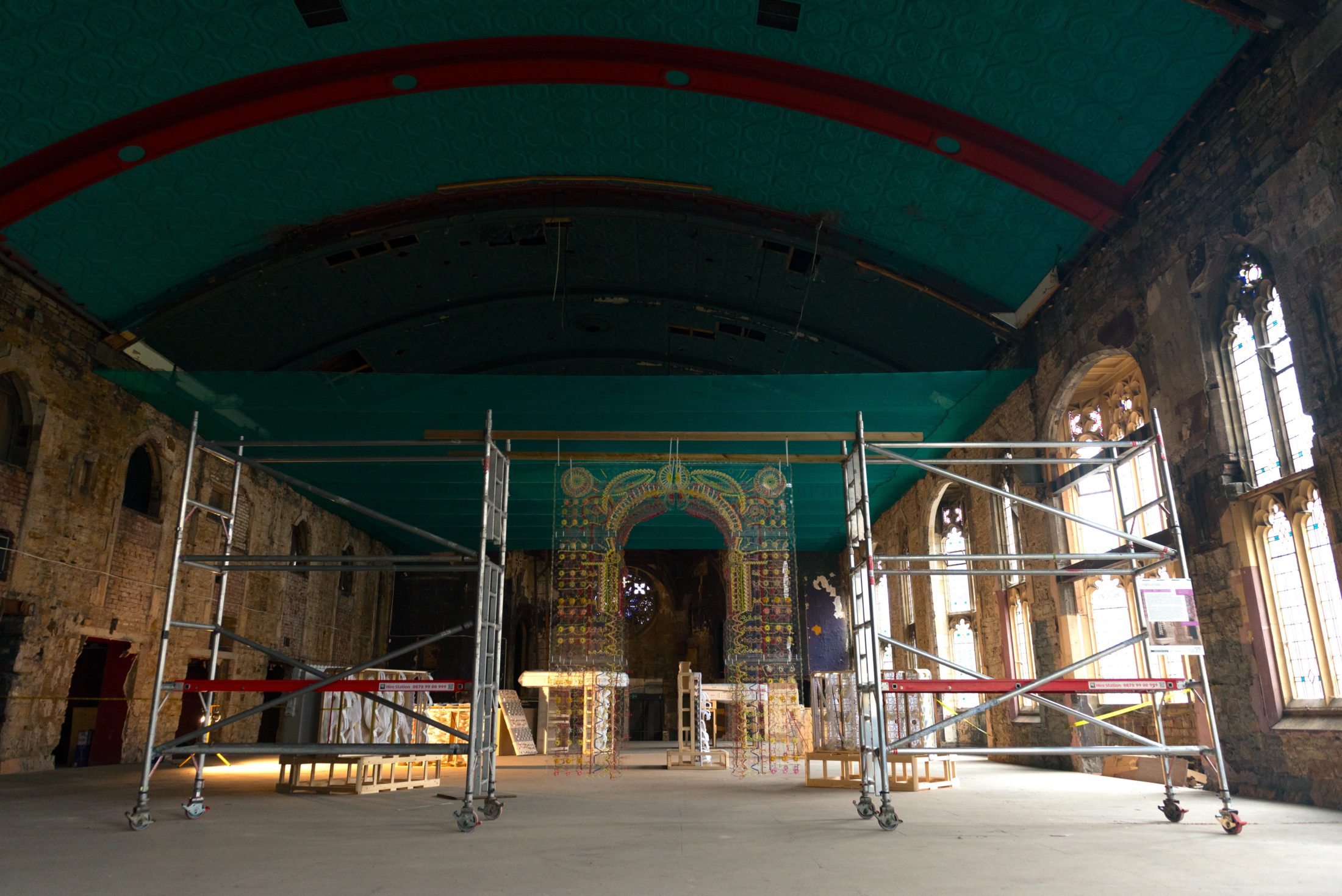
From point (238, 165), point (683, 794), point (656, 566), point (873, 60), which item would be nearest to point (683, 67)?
point (873, 60)

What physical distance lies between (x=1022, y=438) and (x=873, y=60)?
5.74 meters

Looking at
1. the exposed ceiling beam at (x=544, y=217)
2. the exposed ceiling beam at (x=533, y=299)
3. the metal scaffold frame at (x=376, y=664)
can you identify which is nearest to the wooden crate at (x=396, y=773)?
the metal scaffold frame at (x=376, y=664)

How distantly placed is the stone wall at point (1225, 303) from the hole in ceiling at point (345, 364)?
1124cm

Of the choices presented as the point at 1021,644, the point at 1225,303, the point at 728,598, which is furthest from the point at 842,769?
the point at 1225,303

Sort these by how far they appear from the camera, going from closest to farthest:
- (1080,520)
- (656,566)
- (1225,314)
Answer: (1080,520), (1225,314), (656,566)

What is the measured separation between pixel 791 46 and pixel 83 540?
10869 millimetres

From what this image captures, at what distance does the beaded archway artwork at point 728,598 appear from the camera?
11797mm

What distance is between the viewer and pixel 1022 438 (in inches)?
498

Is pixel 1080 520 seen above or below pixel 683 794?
above

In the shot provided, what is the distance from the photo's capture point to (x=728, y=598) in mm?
12633

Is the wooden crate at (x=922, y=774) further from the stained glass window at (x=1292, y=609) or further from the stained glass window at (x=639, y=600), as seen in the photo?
the stained glass window at (x=639, y=600)

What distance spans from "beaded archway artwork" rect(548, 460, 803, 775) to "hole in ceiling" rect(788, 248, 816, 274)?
3.31 meters

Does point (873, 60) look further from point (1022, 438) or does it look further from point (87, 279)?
point (87, 279)

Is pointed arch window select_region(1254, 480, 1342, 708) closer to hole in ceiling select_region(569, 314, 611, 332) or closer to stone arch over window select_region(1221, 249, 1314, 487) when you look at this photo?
stone arch over window select_region(1221, 249, 1314, 487)
